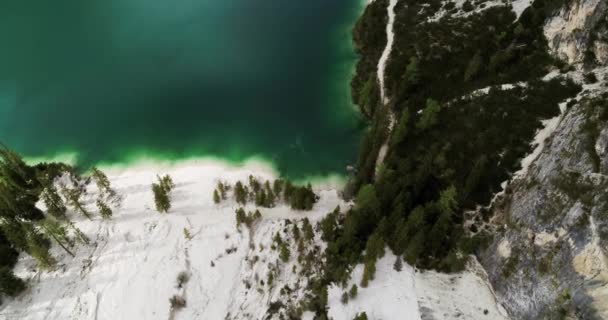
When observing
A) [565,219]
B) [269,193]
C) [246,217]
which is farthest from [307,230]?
[565,219]

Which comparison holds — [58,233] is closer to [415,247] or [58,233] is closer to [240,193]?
[240,193]

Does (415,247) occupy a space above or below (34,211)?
below

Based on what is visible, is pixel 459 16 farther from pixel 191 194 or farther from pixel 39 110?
pixel 39 110

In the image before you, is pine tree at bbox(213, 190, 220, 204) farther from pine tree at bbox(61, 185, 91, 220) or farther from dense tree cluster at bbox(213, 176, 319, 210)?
pine tree at bbox(61, 185, 91, 220)

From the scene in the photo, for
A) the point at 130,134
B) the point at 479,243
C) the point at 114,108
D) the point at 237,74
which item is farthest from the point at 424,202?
the point at 114,108

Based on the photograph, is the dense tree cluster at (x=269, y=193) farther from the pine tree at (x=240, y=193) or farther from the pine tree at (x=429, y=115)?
the pine tree at (x=429, y=115)

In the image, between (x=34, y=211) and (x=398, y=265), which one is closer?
(x=398, y=265)

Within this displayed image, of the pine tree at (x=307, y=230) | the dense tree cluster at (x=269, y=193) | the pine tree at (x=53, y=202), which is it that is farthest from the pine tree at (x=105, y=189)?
the pine tree at (x=307, y=230)
